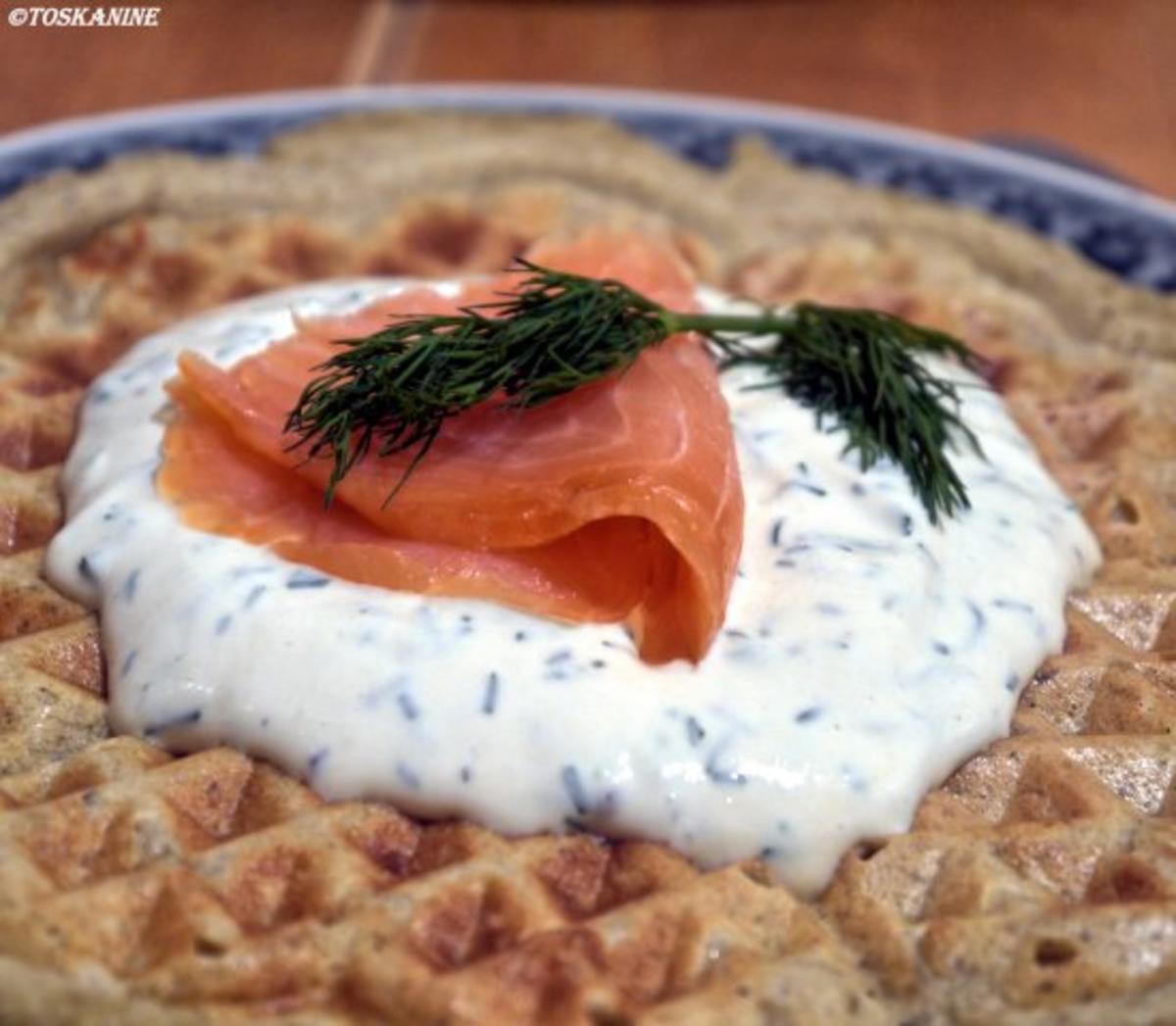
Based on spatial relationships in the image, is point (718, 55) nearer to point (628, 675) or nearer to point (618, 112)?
point (618, 112)

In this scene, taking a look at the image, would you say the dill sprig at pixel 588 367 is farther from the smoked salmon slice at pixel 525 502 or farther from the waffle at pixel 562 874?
the waffle at pixel 562 874

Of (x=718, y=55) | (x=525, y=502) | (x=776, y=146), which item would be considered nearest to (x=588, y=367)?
(x=525, y=502)

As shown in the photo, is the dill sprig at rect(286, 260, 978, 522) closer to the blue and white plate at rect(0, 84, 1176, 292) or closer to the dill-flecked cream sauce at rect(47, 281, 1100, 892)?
the dill-flecked cream sauce at rect(47, 281, 1100, 892)

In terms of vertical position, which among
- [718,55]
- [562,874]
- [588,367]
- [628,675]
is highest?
[588,367]

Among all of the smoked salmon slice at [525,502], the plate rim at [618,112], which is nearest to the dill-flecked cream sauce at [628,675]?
the smoked salmon slice at [525,502]

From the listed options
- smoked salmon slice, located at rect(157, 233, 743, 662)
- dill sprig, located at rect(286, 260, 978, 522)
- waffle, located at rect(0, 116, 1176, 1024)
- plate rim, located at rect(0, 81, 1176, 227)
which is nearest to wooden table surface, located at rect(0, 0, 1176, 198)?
plate rim, located at rect(0, 81, 1176, 227)

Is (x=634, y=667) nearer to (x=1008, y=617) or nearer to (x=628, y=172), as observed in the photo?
(x=1008, y=617)
